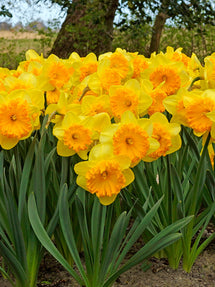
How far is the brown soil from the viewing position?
1.54 metres

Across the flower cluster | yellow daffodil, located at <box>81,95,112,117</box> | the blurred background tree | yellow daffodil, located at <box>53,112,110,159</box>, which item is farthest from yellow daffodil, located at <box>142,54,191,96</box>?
the blurred background tree

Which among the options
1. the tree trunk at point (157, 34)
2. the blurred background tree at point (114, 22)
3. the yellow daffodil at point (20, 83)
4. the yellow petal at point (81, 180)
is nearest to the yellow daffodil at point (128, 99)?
the yellow petal at point (81, 180)

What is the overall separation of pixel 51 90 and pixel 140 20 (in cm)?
489

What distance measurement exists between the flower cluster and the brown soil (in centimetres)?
50

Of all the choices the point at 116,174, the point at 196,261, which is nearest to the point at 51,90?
the point at 116,174

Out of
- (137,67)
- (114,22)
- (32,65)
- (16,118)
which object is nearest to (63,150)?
(16,118)

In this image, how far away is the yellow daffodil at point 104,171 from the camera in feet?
3.70

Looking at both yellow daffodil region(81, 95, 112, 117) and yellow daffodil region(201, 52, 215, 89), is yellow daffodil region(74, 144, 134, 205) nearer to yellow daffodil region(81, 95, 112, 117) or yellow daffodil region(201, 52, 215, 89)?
yellow daffodil region(81, 95, 112, 117)

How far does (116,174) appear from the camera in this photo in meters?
1.13

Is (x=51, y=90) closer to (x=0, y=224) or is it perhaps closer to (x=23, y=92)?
(x=23, y=92)

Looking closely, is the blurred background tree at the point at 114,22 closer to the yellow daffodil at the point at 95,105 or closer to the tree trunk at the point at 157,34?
the tree trunk at the point at 157,34

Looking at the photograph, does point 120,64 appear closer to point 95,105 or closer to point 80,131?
point 95,105

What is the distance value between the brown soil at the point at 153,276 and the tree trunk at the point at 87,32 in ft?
18.0

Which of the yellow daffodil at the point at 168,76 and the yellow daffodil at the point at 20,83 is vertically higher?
the yellow daffodil at the point at 168,76
